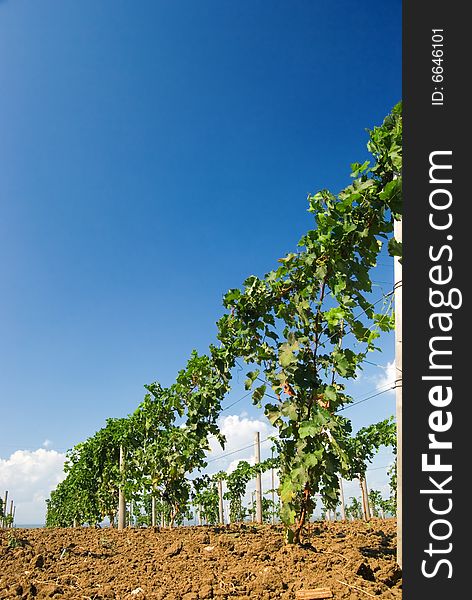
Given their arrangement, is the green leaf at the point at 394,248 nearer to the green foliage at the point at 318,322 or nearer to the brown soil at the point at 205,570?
the green foliage at the point at 318,322

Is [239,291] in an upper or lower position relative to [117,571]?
upper

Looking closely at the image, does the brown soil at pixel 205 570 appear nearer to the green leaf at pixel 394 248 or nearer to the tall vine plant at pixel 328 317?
the tall vine plant at pixel 328 317

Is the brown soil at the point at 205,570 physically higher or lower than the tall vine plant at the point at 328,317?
lower

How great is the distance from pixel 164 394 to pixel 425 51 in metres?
9.72

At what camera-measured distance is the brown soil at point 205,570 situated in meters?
3.91

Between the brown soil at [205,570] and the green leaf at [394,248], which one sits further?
the green leaf at [394,248]

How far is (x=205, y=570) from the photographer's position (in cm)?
478

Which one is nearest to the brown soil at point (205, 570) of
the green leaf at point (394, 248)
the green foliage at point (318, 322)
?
the green foliage at point (318, 322)

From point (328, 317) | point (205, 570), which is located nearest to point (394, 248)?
point (328, 317)

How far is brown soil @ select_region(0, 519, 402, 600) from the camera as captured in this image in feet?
12.8

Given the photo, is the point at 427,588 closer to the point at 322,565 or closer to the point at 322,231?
the point at 322,565

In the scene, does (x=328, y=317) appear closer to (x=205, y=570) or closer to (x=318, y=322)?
(x=318, y=322)

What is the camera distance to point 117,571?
17.6 feet

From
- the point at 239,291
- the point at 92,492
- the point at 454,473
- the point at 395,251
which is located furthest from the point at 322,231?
the point at 92,492
